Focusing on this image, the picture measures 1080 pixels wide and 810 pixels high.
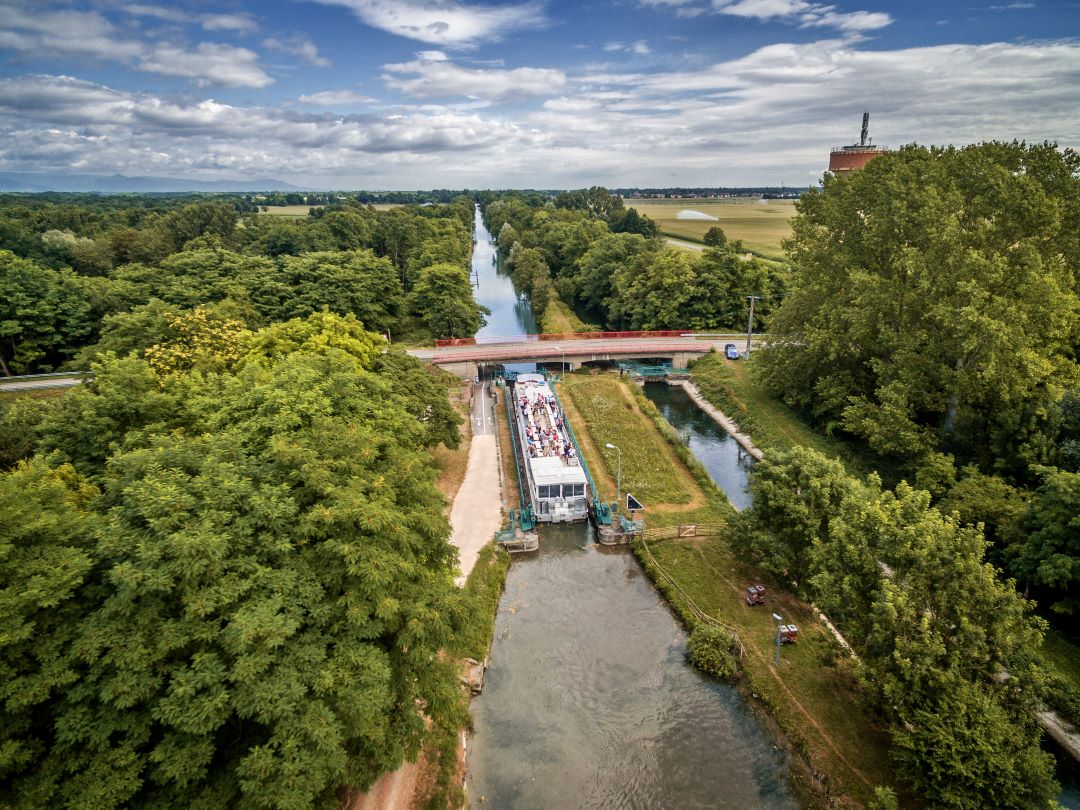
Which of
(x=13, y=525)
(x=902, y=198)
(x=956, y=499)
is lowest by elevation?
(x=956, y=499)

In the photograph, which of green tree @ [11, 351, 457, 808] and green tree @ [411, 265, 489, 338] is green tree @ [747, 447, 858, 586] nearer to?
green tree @ [11, 351, 457, 808]

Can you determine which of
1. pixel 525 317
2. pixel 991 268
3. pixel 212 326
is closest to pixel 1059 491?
pixel 991 268

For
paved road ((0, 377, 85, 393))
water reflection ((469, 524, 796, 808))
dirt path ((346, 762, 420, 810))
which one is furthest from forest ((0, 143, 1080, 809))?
paved road ((0, 377, 85, 393))

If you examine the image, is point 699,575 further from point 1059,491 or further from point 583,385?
point 583,385

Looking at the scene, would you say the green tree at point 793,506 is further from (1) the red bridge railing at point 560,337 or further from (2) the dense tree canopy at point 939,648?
(1) the red bridge railing at point 560,337

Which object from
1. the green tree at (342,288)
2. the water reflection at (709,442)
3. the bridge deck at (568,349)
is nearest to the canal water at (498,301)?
the bridge deck at (568,349)

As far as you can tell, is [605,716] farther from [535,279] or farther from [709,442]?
[535,279]
